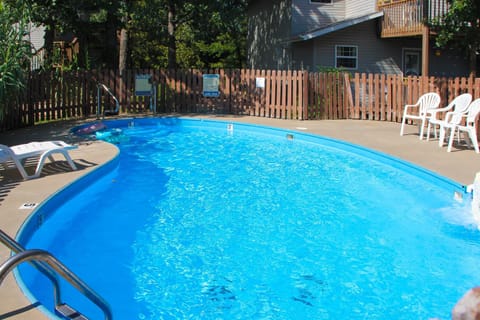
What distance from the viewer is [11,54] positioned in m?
10.1

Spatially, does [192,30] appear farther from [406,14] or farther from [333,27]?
[406,14]

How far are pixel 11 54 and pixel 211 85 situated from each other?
7.59 meters

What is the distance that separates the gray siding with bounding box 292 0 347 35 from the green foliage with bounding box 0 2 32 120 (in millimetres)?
12948

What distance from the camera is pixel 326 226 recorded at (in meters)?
6.76

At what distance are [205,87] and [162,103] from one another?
1.64 metres

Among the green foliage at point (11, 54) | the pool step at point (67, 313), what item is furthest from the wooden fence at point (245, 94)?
the pool step at point (67, 313)

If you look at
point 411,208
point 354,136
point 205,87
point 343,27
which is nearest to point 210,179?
point 411,208

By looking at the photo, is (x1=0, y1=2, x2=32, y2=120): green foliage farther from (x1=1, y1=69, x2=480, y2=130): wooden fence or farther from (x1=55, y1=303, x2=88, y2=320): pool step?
(x1=55, y1=303, x2=88, y2=320): pool step

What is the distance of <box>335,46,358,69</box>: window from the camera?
2128 centimetres

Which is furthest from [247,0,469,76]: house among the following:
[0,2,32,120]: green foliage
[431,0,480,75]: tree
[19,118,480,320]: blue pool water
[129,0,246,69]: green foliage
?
[0,2,32,120]: green foliage

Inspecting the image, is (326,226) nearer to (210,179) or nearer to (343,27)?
(210,179)

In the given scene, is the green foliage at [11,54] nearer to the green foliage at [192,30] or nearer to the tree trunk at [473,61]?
the green foliage at [192,30]

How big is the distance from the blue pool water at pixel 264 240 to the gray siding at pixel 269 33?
1295 cm

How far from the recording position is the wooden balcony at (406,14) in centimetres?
1836
